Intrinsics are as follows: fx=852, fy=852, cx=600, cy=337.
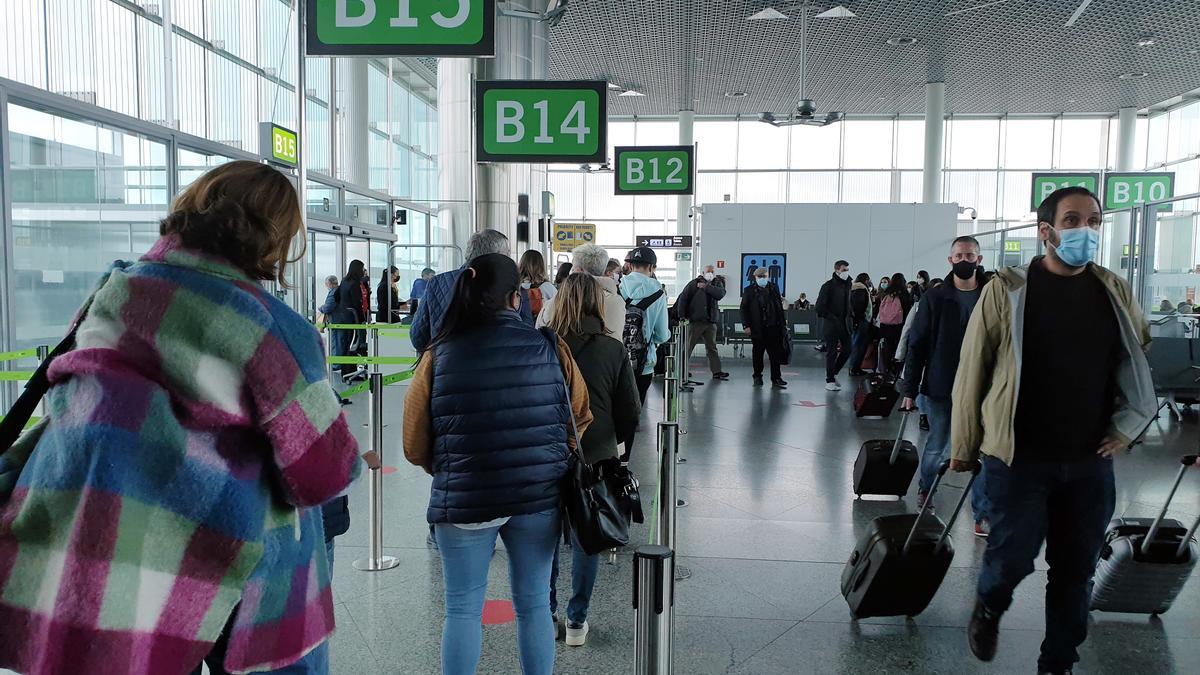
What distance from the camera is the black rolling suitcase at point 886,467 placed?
5.96 m

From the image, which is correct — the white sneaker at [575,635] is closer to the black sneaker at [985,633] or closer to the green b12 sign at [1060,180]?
the black sneaker at [985,633]

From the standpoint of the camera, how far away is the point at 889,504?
595cm

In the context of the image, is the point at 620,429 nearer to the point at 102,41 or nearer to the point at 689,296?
the point at 689,296

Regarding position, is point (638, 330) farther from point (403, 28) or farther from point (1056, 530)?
point (1056, 530)

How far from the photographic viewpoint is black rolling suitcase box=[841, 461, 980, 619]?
358 cm

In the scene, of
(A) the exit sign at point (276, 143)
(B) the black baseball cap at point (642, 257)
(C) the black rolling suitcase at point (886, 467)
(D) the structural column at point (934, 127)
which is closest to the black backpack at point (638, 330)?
(B) the black baseball cap at point (642, 257)

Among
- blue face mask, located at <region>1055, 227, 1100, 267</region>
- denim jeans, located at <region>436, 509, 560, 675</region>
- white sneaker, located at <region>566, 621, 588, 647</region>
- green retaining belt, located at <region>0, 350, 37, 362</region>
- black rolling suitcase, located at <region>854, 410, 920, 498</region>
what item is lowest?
white sneaker, located at <region>566, 621, 588, 647</region>

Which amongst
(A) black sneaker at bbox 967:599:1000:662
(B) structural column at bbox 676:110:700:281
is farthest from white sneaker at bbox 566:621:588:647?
(B) structural column at bbox 676:110:700:281

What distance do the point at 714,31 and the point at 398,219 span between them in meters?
8.52

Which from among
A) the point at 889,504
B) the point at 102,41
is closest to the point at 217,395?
the point at 889,504

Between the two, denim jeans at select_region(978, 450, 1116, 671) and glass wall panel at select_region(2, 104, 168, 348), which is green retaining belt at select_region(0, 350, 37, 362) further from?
denim jeans at select_region(978, 450, 1116, 671)

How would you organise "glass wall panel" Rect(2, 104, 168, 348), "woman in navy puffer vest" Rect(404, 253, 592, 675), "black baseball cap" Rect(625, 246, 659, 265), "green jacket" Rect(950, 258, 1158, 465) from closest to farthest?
"woman in navy puffer vest" Rect(404, 253, 592, 675)
"green jacket" Rect(950, 258, 1158, 465)
"glass wall panel" Rect(2, 104, 168, 348)
"black baseball cap" Rect(625, 246, 659, 265)

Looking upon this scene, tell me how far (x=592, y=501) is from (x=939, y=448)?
3.74 meters

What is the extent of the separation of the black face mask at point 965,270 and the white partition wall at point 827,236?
1629 cm
